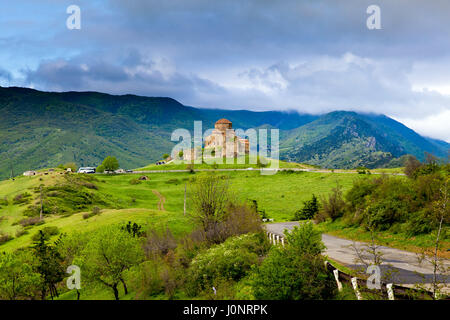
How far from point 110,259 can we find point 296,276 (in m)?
20.5

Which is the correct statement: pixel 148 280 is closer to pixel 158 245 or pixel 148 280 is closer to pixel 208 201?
pixel 158 245

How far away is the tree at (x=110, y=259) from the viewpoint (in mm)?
29070

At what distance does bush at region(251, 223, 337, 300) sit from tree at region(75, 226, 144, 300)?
58.0ft

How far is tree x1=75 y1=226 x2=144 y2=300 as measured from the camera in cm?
2907

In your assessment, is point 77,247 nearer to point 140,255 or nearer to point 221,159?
point 140,255

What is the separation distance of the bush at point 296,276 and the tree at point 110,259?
696 inches

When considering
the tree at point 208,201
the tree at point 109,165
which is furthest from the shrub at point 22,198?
the tree at point 109,165

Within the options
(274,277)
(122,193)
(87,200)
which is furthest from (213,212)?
(122,193)

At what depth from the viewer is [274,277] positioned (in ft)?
48.0
